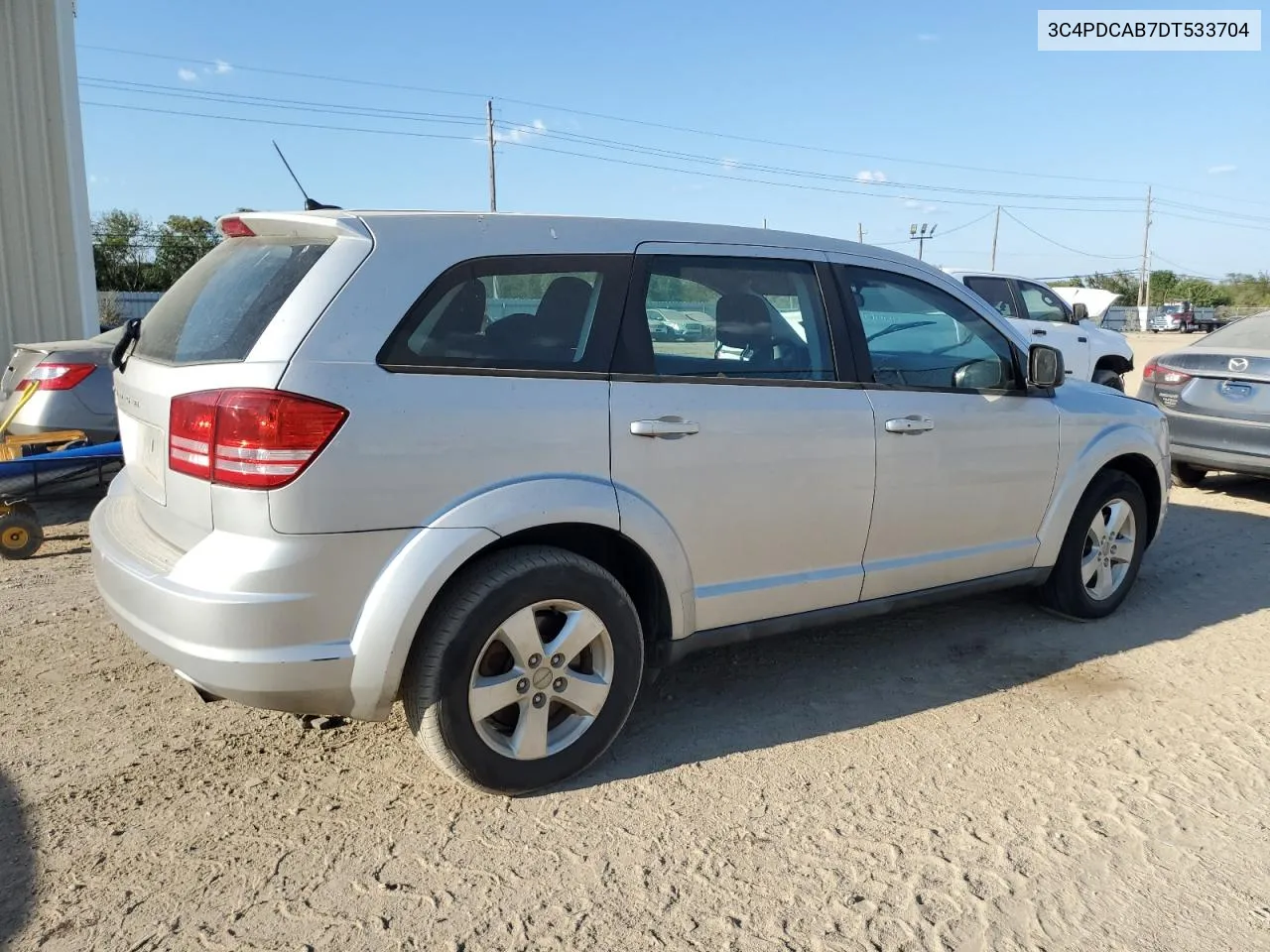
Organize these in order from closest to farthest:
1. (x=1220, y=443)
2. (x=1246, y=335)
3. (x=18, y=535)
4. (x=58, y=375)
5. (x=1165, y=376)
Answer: (x=18, y=535) < (x=58, y=375) < (x=1220, y=443) < (x=1246, y=335) < (x=1165, y=376)

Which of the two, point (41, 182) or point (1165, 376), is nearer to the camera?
point (1165, 376)

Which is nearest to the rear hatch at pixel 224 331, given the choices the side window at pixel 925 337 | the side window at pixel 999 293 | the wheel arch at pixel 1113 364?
the side window at pixel 925 337

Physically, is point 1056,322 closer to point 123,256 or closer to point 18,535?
point 18,535

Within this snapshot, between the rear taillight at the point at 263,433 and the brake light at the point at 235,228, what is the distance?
76 centimetres

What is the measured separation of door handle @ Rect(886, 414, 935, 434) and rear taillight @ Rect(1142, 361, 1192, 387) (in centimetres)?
501

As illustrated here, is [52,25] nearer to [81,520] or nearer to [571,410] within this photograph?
[81,520]

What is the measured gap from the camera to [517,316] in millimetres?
3045

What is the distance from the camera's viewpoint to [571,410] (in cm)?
301

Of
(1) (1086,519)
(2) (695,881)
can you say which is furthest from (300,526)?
(1) (1086,519)

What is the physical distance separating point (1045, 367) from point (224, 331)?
11.0 feet

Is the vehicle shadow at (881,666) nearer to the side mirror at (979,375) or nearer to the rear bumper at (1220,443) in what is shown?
the side mirror at (979,375)

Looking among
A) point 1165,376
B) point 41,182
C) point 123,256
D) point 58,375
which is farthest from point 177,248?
point 1165,376

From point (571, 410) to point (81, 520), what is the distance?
5344 mm

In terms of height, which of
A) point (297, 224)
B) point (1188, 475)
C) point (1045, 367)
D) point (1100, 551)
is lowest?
point (1188, 475)
